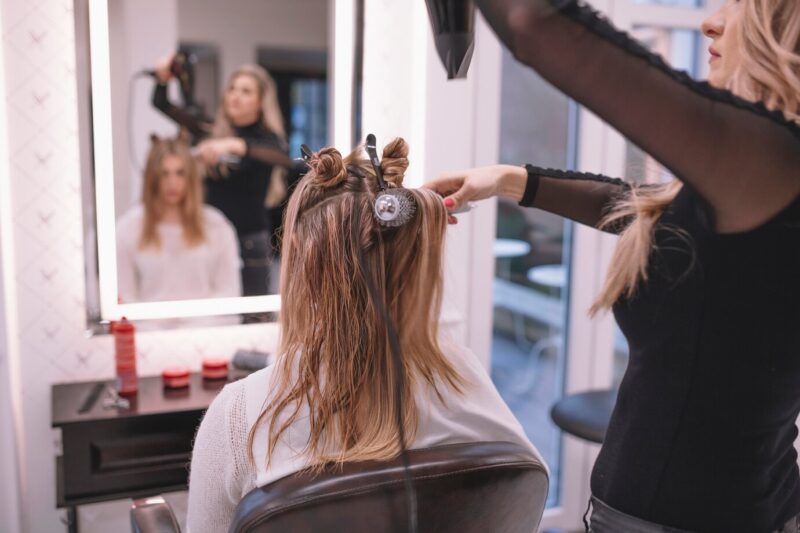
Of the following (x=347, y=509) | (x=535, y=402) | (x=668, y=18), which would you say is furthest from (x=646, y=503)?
(x=535, y=402)

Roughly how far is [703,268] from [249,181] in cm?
126

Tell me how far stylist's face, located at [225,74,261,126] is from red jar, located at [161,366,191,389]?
62cm

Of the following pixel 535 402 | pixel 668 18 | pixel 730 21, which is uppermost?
pixel 668 18

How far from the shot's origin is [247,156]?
69.9 inches

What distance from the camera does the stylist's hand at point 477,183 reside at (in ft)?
3.61

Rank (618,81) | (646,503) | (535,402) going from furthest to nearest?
1. (535,402)
2. (646,503)
3. (618,81)

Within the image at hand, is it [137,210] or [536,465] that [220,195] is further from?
[536,465]

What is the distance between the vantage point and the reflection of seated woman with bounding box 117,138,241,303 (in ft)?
5.50

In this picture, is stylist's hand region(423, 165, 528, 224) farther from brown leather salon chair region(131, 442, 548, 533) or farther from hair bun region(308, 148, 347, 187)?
brown leather salon chair region(131, 442, 548, 533)

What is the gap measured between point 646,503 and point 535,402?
7.19 ft

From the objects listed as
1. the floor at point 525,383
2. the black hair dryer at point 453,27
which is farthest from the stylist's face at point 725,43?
the floor at point 525,383

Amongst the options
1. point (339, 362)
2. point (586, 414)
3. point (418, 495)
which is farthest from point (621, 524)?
point (586, 414)

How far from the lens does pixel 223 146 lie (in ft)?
5.75

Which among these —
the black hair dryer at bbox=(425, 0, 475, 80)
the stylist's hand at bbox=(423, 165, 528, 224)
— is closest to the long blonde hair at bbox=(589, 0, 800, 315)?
the black hair dryer at bbox=(425, 0, 475, 80)
